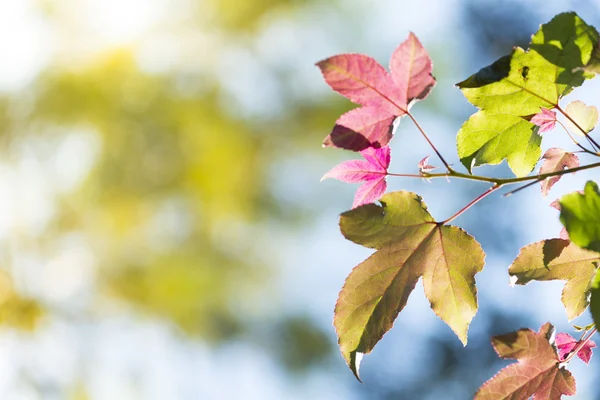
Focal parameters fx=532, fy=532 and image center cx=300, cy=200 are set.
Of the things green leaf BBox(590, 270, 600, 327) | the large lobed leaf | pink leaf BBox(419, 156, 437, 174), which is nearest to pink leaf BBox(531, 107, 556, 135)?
the large lobed leaf

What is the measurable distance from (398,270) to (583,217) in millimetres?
187

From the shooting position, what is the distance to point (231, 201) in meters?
5.56

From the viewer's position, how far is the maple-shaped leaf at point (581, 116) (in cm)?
51

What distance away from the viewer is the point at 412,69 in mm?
465

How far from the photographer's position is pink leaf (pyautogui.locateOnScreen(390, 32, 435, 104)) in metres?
0.45

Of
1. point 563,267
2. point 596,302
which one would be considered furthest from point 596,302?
point 563,267

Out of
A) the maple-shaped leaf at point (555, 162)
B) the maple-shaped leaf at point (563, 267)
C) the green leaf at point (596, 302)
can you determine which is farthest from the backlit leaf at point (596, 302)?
the maple-shaped leaf at point (555, 162)

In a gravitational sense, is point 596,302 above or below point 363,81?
below

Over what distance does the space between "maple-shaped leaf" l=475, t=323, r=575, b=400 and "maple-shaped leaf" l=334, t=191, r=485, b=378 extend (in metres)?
0.04

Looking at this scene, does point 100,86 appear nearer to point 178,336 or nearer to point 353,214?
point 178,336

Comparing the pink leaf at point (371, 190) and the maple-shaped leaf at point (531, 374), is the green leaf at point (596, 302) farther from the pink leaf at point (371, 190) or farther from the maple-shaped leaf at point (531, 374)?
the pink leaf at point (371, 190)

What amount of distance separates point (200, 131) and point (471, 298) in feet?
17.6

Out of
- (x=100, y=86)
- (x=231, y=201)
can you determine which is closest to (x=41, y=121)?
(x=100, y=86)

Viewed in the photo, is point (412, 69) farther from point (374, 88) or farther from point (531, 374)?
point (531, 374)
